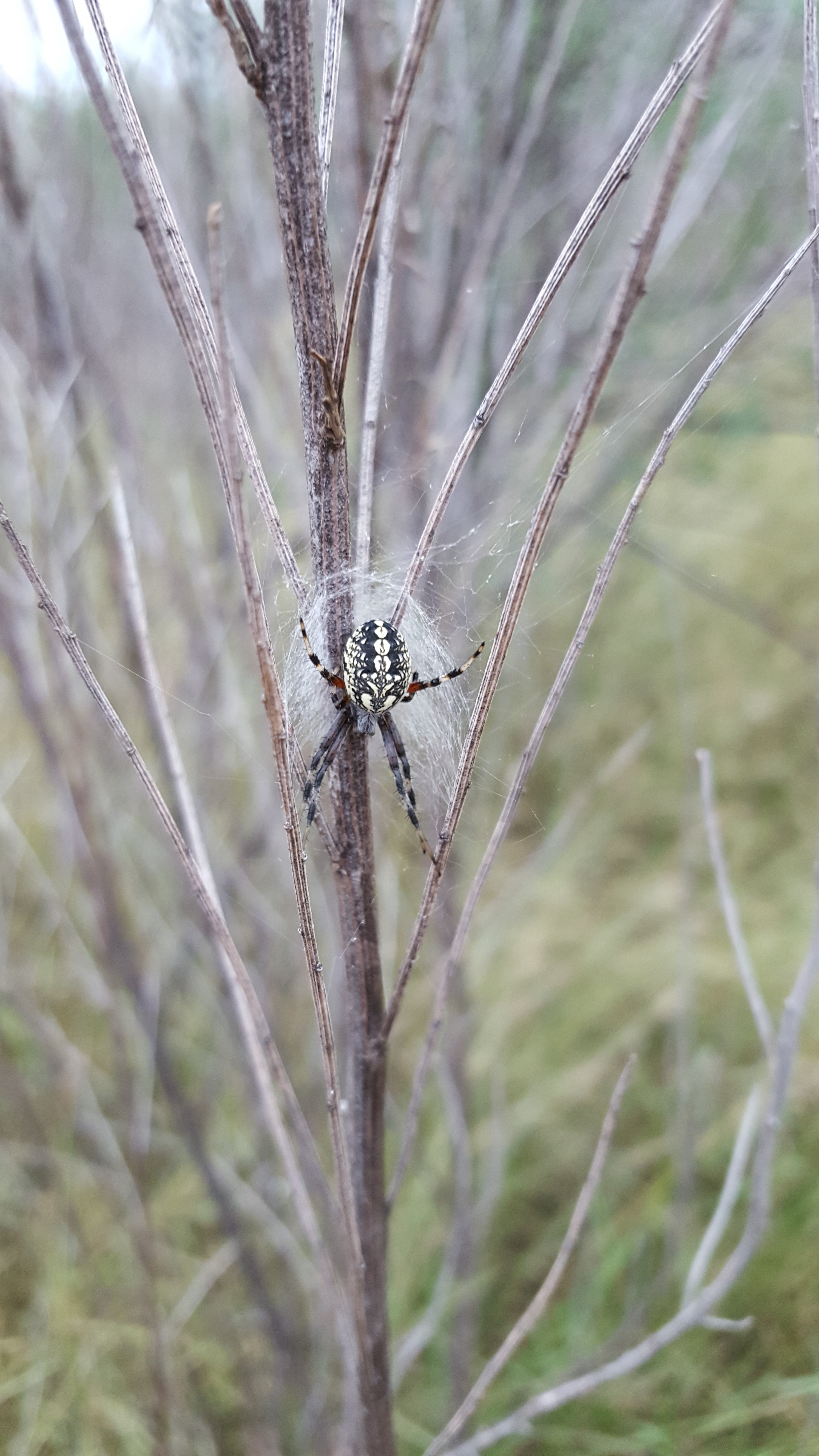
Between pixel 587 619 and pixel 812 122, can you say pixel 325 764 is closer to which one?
pixel 587 619

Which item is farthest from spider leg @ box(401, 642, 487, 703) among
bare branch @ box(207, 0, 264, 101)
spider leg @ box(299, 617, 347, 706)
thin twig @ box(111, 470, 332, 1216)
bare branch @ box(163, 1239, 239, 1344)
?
bare branch @ box(163, 1239, 239, 1344)

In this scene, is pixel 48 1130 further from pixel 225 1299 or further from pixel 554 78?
pixel 554 78

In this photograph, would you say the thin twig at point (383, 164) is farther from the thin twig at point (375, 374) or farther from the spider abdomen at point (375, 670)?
the spider abdomen at point (375, 670)

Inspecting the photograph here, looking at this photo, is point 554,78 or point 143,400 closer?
point 554,78

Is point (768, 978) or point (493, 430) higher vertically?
point (493, 430)

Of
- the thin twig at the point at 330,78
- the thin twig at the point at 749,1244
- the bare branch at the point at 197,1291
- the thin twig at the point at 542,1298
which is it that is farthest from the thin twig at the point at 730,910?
the bare branch at the point at 197,1291

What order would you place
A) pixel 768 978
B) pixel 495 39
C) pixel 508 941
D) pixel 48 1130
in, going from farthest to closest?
1. pixel 508 941
2. pixel 768 978
3. pixel 48 1130
4. pixel 495 39

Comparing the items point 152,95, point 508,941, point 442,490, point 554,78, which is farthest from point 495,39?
point 508,941
